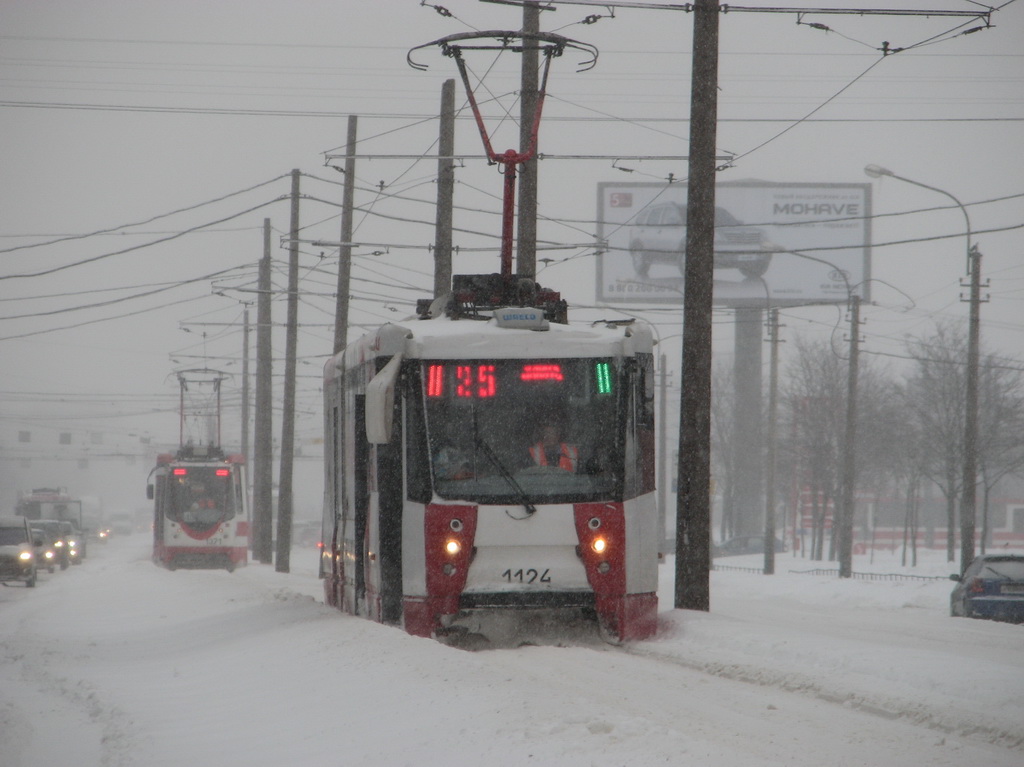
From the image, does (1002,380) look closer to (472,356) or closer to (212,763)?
(472,356)

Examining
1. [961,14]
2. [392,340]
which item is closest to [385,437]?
[392,340]

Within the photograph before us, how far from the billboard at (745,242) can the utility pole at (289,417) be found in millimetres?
37177

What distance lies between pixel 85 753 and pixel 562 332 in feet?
18.4

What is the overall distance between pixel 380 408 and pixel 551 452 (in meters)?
1.56

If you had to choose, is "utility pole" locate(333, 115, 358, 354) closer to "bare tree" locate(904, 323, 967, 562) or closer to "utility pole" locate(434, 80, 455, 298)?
"utility pole" locate(434, 80, 455, 298)

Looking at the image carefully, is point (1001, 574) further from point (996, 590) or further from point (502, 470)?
point (502, 470)

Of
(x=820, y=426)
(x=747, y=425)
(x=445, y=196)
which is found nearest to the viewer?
(x=445, y=196)

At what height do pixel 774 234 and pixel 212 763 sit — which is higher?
pixel 774 234

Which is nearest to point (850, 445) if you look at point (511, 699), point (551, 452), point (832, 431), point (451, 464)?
point (832, 431)

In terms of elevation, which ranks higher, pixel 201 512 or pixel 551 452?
pixel 551 452

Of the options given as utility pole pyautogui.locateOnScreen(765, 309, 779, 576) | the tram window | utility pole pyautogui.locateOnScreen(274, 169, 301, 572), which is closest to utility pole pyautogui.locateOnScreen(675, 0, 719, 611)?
the tram window

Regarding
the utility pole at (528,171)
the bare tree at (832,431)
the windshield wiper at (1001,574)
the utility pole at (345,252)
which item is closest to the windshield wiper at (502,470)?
the utility pole at (528,171)

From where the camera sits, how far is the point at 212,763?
7703 millimetres

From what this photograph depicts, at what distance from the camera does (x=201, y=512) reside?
1618 inches
